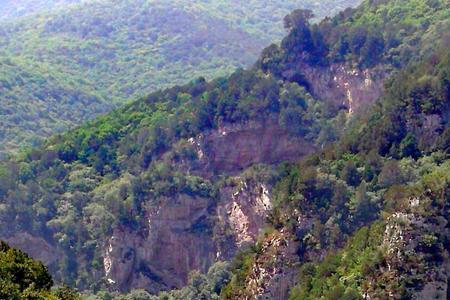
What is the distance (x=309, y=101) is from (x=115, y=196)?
1364 centimetres

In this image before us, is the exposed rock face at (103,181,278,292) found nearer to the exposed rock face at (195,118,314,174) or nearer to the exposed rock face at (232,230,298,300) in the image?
the exposed rock face at (195,118,314,174)

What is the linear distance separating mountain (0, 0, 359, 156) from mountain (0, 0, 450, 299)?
972 inches

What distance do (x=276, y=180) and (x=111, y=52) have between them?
3093 inches

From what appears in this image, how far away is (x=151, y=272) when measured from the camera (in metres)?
49.2

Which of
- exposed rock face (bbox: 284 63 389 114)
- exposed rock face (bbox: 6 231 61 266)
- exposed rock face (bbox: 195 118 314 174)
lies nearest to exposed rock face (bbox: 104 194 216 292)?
exposed rock face (bbox: 6 231 61 266)

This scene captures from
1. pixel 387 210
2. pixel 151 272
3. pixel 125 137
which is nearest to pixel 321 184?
pixel 387 210

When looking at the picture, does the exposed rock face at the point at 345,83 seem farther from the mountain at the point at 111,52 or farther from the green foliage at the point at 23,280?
the green foliage at the point at 23,280

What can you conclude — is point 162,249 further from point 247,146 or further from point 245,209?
point 247,146

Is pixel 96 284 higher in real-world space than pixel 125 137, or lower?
lower

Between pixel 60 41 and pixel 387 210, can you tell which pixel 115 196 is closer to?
pixel 387 210

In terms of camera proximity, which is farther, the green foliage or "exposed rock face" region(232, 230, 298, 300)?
"exposed rock face" region(232, 230, 298, 300)

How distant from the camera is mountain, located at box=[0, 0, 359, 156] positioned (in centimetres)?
9338

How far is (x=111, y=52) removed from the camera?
123188 millimetres

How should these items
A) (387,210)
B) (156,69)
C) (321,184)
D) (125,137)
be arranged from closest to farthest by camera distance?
(387,210) < (321,184) < (125,137) < (156,69)
